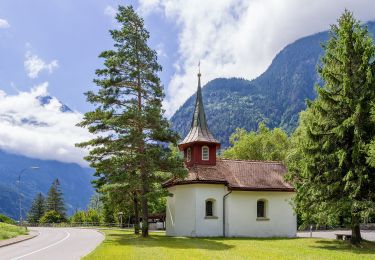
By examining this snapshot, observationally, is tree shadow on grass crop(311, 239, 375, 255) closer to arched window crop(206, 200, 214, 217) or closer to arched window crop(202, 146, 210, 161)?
arched window crop(206, 200, 214, 217)

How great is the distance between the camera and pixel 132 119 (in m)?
29.3

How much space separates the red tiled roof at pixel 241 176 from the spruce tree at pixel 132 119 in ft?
11.9

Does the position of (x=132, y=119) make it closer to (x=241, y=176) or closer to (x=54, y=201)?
(x=241, y=176)

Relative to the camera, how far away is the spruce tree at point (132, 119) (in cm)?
2872

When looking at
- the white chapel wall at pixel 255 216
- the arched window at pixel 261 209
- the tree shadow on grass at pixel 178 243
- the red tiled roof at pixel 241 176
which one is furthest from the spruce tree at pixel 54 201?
the tree shadow on grass at pixel 178 243

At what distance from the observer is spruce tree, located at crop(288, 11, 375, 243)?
72.5ft

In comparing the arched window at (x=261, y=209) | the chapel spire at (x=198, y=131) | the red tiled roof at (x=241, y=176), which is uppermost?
the chapel spire at (x=198, y=131)

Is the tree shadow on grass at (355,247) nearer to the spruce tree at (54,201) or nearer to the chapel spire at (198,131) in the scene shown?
the chapel spire at (198,131)

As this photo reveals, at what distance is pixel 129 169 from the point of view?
2944 centimetres

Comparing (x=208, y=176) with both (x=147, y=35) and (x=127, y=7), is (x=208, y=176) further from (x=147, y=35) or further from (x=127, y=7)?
(x=127, y=7)

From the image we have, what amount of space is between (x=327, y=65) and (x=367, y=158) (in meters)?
6.12

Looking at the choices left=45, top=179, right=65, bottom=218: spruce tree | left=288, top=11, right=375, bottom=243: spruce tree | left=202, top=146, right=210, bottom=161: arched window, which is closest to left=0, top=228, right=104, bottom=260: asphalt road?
left=202, top=146, right=210, bottom=161: arched window

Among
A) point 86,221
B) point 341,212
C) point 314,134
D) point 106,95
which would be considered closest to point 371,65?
point 314,134

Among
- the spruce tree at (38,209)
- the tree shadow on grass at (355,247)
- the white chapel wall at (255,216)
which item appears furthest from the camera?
the spruce tree at (38,209)
